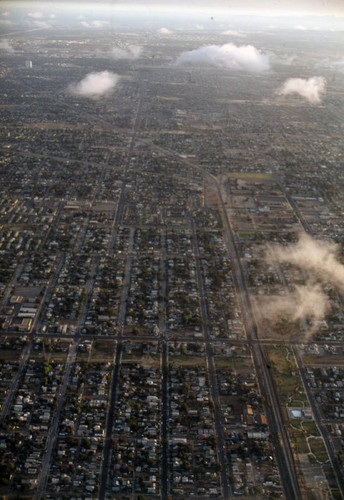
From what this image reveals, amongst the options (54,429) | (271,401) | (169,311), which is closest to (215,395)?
(271,401)

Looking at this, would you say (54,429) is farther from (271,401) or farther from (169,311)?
(271,401)

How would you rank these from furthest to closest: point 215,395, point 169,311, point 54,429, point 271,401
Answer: point 169,311 < point 215,395 < point 271,401 < point 54,429

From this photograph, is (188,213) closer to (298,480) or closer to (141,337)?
(141,337)

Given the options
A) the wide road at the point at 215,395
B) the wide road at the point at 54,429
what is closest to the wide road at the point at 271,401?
the wide road at the point at 215,395

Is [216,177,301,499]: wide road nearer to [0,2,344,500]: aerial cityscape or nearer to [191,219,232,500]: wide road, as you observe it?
[0,2,344,500]: aerial cityscape

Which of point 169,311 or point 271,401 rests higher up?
point 169,311

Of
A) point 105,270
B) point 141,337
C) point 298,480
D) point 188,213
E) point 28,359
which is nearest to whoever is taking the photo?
point 298,480

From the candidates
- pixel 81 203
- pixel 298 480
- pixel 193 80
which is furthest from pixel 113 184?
pixel 193 80

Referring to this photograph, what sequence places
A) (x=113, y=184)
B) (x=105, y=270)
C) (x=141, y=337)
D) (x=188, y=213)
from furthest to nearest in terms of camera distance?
1. (x=113, y=184)
2. (x=188, y=213)
3. (x=105, y=270)
4. (x=141, y=337)
